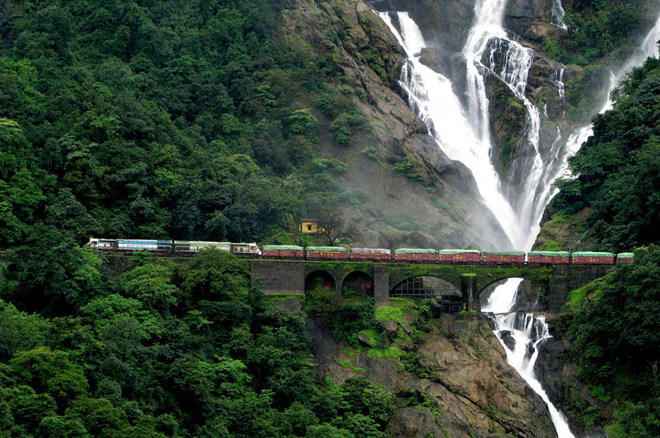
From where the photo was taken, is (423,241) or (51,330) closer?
(51,330)

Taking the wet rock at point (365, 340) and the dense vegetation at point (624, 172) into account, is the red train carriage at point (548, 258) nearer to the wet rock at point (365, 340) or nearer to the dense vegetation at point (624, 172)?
the dense vegetation at point (624, 172)

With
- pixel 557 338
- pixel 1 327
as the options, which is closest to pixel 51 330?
pixel 1 327

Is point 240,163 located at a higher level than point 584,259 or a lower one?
higher

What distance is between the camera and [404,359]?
78812mm

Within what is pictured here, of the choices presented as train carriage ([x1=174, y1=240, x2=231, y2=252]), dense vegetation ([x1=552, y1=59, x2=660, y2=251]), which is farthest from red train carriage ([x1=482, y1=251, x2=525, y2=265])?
train carriage ([x1=174, y1=240, x2=231, y2=252])

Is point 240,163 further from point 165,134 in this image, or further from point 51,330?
point 51,330

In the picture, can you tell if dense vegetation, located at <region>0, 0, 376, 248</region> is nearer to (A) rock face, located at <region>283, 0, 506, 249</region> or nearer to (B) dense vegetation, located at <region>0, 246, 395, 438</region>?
(A) rock face, located at <region>283, 0, 506, 249</region>

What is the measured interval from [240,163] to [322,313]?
67.3 ft

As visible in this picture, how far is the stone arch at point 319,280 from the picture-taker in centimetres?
8412

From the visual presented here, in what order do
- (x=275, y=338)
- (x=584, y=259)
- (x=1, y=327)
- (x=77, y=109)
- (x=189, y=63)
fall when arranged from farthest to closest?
(x=189, y=63)
(x=77, y=109)
(x=584, y=259)
(x=275, y=338)
(x=1, y=327)

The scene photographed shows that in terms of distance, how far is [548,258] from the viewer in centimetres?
8662

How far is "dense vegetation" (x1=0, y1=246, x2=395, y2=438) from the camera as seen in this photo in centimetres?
6150

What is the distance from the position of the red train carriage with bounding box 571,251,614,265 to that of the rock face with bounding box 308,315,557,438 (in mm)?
10003

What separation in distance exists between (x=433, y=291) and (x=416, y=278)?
1825 millimetres
